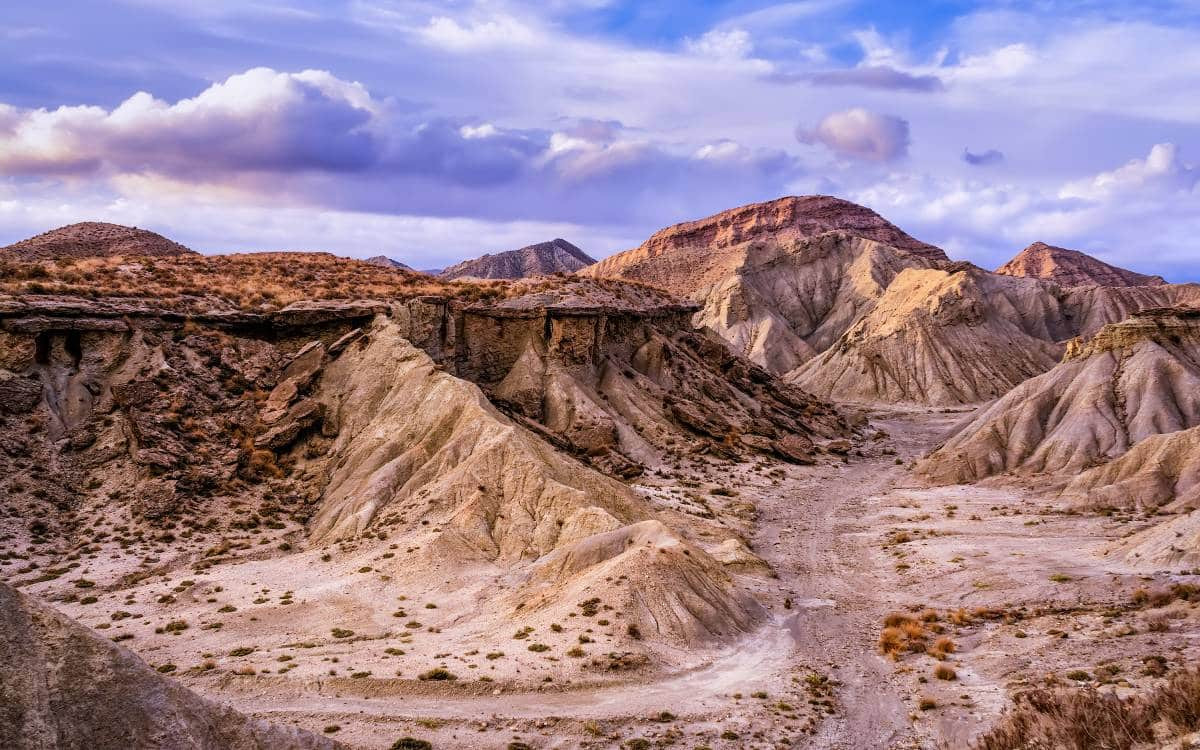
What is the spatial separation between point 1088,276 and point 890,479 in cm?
14431

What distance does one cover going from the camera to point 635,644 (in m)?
21.2

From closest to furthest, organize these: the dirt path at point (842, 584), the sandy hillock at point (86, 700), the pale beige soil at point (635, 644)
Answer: the sandy hillock at point (86, 700), the pale beige soil at point (635, 644), the dirt path at point (842, 584)

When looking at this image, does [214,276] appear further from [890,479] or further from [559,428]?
[890,479]

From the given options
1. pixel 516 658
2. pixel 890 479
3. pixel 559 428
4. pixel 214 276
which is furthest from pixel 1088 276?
pixel 516 658

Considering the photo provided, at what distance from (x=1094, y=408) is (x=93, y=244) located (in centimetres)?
7270

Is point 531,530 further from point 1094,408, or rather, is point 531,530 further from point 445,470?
point 1094,408

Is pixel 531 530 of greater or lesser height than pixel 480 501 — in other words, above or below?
below

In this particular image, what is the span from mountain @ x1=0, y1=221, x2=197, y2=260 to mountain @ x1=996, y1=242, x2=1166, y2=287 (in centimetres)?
14827

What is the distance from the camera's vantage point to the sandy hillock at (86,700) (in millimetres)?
9289

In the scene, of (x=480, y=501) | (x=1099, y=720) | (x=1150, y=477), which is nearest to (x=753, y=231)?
(x=1150, y=477)

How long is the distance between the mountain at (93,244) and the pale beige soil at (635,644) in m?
40.3

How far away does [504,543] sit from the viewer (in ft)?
95.8

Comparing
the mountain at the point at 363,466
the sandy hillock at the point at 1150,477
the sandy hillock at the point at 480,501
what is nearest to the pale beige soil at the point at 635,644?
the mountain at the point at 363,466

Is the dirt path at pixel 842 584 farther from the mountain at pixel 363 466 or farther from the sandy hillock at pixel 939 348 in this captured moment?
the sandy hillock at pixel 939 348
